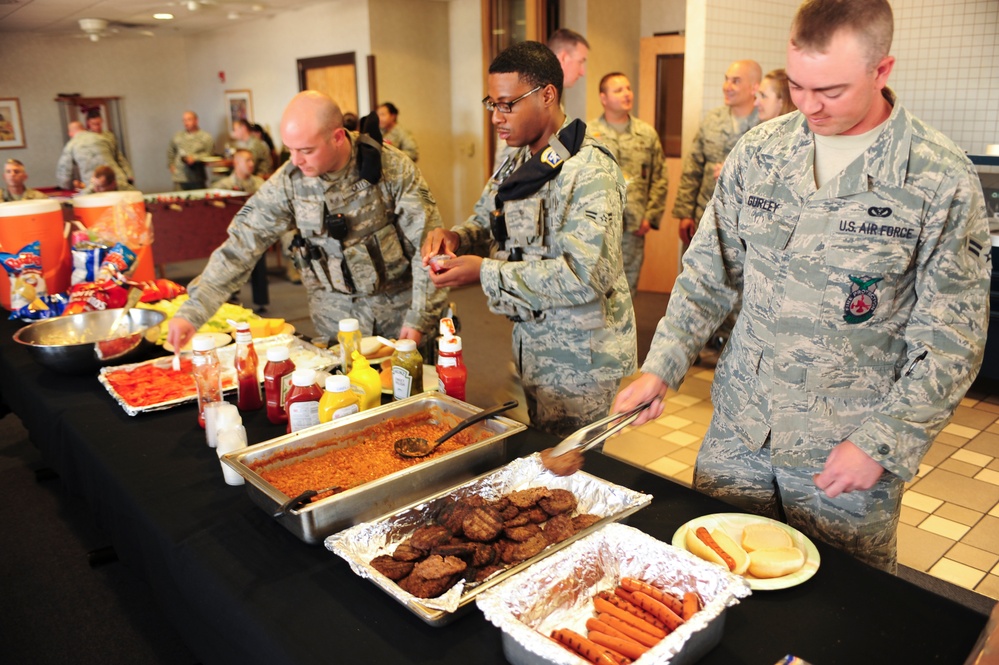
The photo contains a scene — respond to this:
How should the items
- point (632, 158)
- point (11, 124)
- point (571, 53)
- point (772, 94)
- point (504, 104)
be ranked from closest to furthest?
point (504, 104) < point (772, 94) < point (571, 53) < point (632, 158) < point (11, 124)

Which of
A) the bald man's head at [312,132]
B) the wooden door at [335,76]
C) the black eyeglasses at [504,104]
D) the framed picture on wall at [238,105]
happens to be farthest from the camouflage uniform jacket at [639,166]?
the framed picture on wall at [238,105]

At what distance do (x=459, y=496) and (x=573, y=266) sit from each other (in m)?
0.74

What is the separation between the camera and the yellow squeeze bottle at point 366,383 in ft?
5.77

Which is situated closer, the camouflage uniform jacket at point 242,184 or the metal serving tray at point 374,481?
the metal serving tray at point 374,481

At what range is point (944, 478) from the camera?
10.7 ft

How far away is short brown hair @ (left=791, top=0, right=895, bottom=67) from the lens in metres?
1.18

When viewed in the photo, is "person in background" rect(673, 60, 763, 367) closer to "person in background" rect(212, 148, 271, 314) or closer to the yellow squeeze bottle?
the yellow squeeze bottle

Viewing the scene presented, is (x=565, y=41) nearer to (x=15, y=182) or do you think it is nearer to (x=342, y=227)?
(x=342, y=227)

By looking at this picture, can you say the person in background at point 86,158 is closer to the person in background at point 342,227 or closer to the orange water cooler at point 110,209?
the orange water cooler at point 110,209

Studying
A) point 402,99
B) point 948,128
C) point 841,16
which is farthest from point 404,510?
point 402,99

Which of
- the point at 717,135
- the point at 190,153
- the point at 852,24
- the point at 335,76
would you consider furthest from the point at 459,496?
the point at 190,153

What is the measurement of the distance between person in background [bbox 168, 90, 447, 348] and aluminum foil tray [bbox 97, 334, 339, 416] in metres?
0.13

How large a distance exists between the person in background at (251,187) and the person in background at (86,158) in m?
1.53

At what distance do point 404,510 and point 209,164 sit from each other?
371 inches
